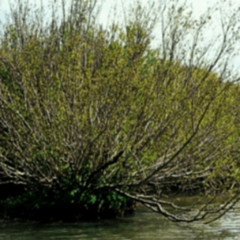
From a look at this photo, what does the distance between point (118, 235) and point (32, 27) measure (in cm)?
722

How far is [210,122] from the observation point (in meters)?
14.6

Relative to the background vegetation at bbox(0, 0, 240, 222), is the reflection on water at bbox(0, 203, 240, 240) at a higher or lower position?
lower

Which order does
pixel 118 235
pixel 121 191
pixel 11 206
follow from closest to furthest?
pixel 118 235 < pixel 121 191 < pixel 11 206

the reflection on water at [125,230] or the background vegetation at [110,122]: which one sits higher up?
the background vegetation at [110,122]

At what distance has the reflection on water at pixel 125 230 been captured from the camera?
40.5 ft

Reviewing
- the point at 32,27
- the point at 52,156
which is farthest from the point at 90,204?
the point at 32,27

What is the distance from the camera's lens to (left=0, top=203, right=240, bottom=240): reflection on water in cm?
1234

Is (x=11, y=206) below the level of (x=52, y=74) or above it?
below

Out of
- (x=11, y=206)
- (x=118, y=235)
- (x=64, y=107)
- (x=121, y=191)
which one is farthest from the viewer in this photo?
(x=11, y=206)

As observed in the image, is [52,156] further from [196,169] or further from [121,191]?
[196,169]

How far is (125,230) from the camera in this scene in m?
13.2

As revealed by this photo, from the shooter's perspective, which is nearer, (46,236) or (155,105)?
(46,236)

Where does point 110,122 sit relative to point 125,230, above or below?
above

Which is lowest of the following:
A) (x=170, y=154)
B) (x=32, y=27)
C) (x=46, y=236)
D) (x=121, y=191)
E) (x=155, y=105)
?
(x=46, y=236)
